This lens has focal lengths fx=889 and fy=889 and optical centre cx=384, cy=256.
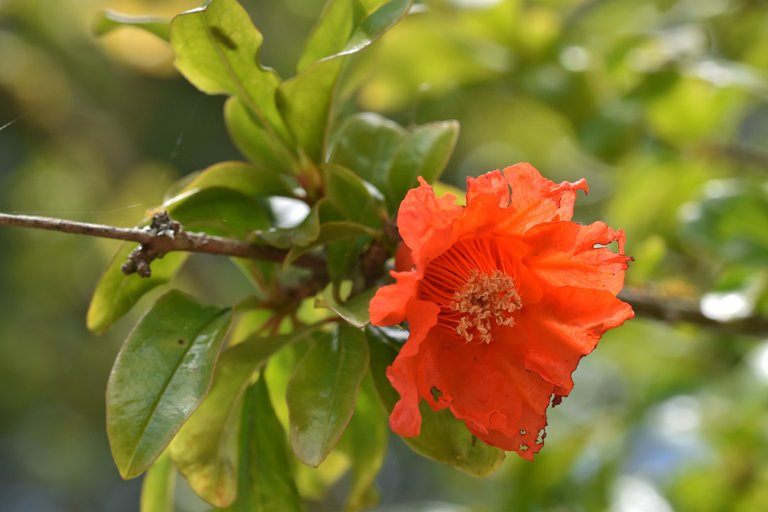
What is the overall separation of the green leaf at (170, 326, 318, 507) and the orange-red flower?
0.75 ft

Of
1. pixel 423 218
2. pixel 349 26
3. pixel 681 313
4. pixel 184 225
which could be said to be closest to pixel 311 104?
pixel 349 26

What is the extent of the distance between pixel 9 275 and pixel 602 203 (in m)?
2.82

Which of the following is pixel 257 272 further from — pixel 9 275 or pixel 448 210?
pixel 9 275

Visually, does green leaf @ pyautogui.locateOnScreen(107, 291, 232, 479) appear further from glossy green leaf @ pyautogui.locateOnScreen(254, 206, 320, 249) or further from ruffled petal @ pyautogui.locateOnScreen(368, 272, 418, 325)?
ruffled petal @ pyautogui.locateOnScreen(368, 272, 418, 325)

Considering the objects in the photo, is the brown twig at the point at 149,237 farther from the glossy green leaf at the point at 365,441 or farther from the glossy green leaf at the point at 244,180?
the glossy green leaf at the point at 365,441

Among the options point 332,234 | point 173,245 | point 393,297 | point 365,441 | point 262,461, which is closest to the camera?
point 393,297

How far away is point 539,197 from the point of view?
977 mm

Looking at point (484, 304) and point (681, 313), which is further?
point (681, 313)

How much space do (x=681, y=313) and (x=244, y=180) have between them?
2.46 feet

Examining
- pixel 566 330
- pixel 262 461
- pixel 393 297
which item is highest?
pixel 393 297

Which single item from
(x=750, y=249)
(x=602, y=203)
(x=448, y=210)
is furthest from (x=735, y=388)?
(x=448, y=210)

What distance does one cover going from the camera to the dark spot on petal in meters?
1.15

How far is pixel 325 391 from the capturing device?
1062mm

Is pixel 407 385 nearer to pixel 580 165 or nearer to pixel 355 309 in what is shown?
pixel 355 309
